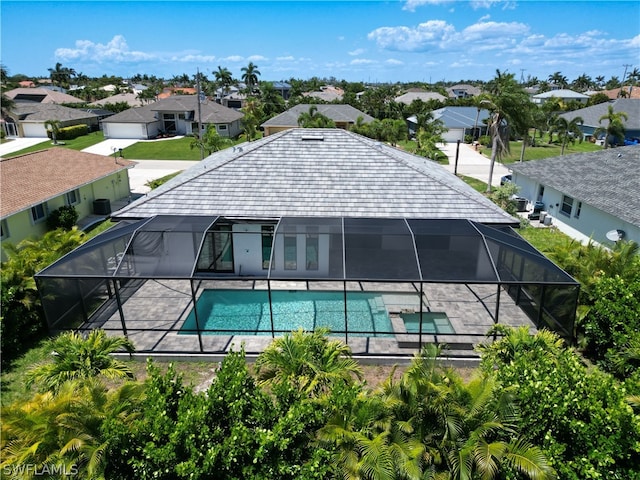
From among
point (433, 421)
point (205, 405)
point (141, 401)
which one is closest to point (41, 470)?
point (141, 401)

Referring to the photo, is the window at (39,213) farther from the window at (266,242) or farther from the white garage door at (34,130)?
the white garage door at (34,130)

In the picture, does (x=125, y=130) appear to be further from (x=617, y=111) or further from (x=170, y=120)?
(x=617, y=111)

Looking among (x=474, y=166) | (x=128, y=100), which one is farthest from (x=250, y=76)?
(x=474, y=166)

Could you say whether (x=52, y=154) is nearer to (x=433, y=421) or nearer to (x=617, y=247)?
(x=433, y=421)

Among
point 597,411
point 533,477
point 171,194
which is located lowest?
point 533,477

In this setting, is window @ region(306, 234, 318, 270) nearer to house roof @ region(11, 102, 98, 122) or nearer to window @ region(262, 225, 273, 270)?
window @ region(262, 225, 273, 270)

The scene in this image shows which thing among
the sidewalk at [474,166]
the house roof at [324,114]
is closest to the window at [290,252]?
the sidewalk at [474,166]
